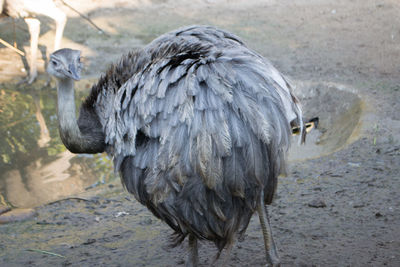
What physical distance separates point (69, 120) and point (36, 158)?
2810 mm

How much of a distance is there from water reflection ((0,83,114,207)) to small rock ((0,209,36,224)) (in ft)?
1.80

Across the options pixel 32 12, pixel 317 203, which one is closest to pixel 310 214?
pixel 317 203

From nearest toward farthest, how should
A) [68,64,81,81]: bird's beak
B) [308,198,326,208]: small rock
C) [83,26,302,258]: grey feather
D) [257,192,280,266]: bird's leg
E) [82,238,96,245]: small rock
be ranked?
[83,26,302,258]: grey feather < [257,192,280,266]: bird's leg < [68,64,81,81]: bird's beak < [82,238,96,245]: small rock < [308,198,326,208]: small rock

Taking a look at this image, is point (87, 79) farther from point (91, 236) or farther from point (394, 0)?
point (394, 0)

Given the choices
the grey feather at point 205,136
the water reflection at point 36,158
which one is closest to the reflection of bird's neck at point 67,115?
the grey feather at point 205,136

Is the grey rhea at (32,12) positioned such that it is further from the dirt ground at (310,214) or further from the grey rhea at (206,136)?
the grey rhea at (206,136)

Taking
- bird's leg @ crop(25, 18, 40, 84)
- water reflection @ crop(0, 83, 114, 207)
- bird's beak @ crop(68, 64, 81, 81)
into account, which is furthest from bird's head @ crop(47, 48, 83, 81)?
bird's leg @ crop(25, 18, 40, 84)

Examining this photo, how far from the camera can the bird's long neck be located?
342cm

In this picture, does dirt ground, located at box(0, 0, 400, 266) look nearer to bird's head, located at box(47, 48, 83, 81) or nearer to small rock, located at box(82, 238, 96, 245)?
small rock, located at box(82, 238, 96, 245)

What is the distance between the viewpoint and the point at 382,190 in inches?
167

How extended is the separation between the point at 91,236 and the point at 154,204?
1.20 meters

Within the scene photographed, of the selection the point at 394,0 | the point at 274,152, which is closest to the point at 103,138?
the point at 274,152

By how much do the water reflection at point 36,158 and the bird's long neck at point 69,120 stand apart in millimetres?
1720

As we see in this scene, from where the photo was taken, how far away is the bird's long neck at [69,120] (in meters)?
3.42
